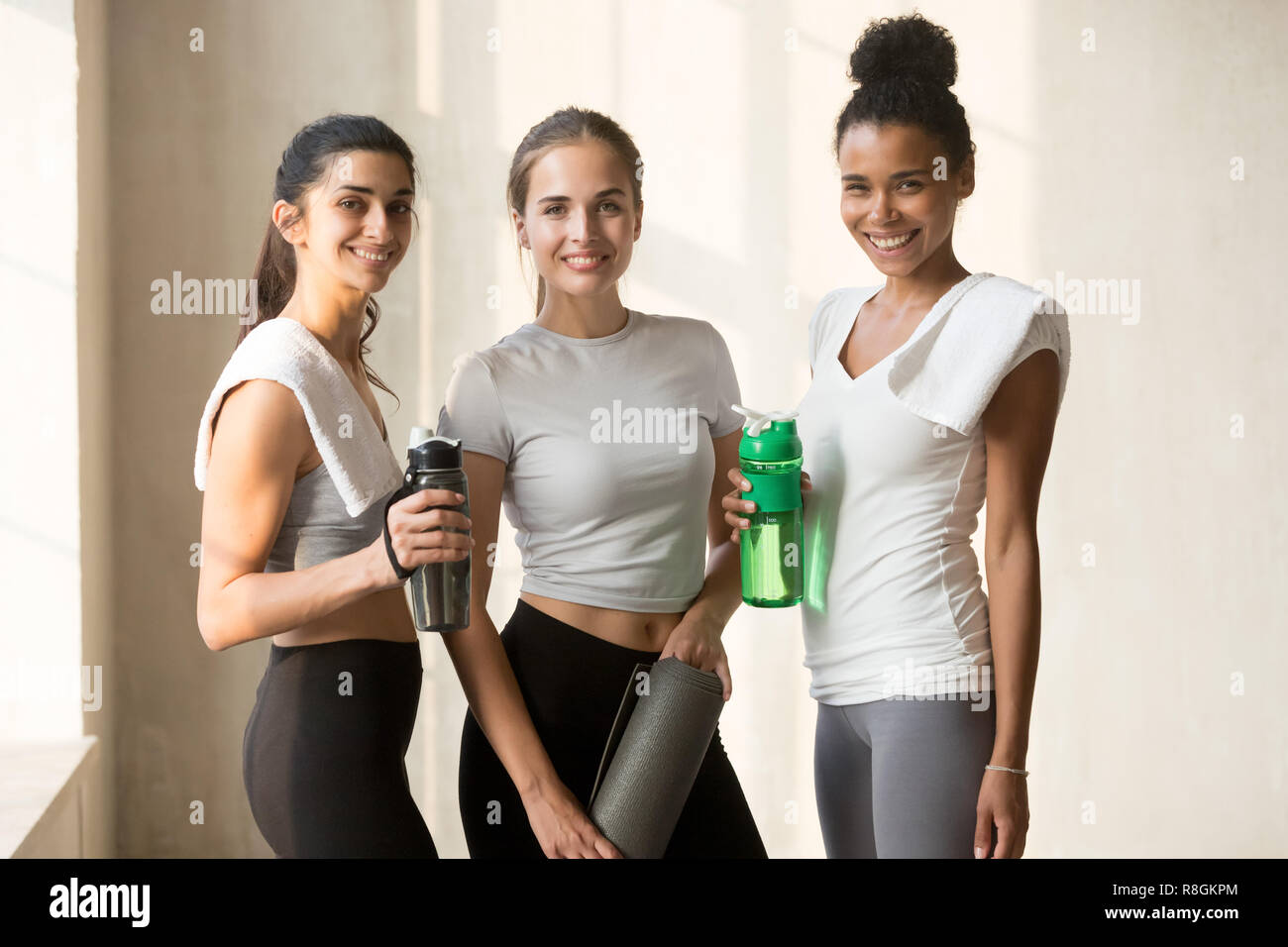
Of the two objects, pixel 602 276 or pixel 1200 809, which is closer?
pixel 602 276

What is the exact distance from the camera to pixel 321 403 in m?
1.14

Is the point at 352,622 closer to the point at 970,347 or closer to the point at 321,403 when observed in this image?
the point at 321,403

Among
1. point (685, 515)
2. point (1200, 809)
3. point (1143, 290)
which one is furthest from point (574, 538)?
point (1200, 809)

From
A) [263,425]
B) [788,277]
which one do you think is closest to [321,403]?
[263,425]

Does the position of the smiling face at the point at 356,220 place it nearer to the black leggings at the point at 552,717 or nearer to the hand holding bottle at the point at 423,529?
the hand holding bottle at the point at 423,529

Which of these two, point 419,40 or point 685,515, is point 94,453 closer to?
point 419,40

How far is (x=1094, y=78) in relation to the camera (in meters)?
2.83

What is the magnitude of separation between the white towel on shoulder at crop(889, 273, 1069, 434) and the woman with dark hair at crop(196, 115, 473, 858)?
1.70ft

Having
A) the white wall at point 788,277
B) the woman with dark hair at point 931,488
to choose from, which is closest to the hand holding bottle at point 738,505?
the woman with dark hair at point 931,488

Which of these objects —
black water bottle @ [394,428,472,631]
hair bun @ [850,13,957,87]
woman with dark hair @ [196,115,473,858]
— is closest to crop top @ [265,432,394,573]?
woman with dark hair @ [196,115,473,858]

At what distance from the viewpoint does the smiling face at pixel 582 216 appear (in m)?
1.26

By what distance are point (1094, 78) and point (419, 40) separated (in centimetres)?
170

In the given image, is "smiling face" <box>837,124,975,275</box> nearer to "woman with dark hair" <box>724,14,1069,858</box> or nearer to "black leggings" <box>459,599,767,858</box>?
"woman with dark hair" <box>724,14,1069,858</box>

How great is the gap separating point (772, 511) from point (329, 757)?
0.54 m
